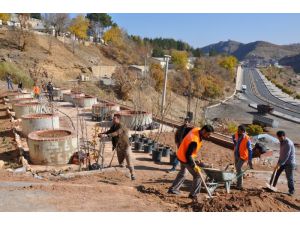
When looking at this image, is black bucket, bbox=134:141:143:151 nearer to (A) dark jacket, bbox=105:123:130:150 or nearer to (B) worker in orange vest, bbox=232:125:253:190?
(A) dark jacket, bbox=105:123:130:150

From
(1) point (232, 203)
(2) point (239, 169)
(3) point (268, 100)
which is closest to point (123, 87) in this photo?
(2) point (239, 169)

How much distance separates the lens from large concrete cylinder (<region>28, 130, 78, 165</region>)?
8586mm

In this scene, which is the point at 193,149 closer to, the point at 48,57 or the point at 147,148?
the point at 147,148

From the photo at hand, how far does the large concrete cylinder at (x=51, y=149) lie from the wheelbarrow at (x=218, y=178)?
13.3 feet

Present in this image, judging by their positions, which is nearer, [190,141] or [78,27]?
[190,141]

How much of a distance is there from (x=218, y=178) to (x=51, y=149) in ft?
14.7

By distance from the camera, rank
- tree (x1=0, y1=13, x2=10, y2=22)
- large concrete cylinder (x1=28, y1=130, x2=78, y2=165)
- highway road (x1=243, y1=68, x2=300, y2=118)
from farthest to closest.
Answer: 1. tree (x1=0, y1=13, x2=10, y2=22)
2. highway road (x1=243, y1=68, x2=300, y2=118)
3. large concrete cylinder (x1=28, y1=130, x2=78, y2=165)

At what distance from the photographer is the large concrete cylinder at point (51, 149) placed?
8.59m

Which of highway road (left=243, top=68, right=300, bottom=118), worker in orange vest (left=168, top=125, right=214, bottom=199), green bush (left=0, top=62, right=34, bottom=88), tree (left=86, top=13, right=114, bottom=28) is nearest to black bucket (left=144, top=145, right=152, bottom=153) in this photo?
worker in orange vest (left=168, top=125, right=214, bottom=199)

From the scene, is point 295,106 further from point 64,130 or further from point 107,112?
point 64,130

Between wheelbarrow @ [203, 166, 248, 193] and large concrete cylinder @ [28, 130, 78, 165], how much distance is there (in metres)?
4.07

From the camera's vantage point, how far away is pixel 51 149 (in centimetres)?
861

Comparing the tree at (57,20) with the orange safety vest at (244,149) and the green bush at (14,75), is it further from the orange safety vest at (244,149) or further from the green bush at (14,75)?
the orange safety vest at (244,149)

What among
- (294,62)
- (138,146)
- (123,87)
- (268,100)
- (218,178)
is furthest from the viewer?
(294,62)
